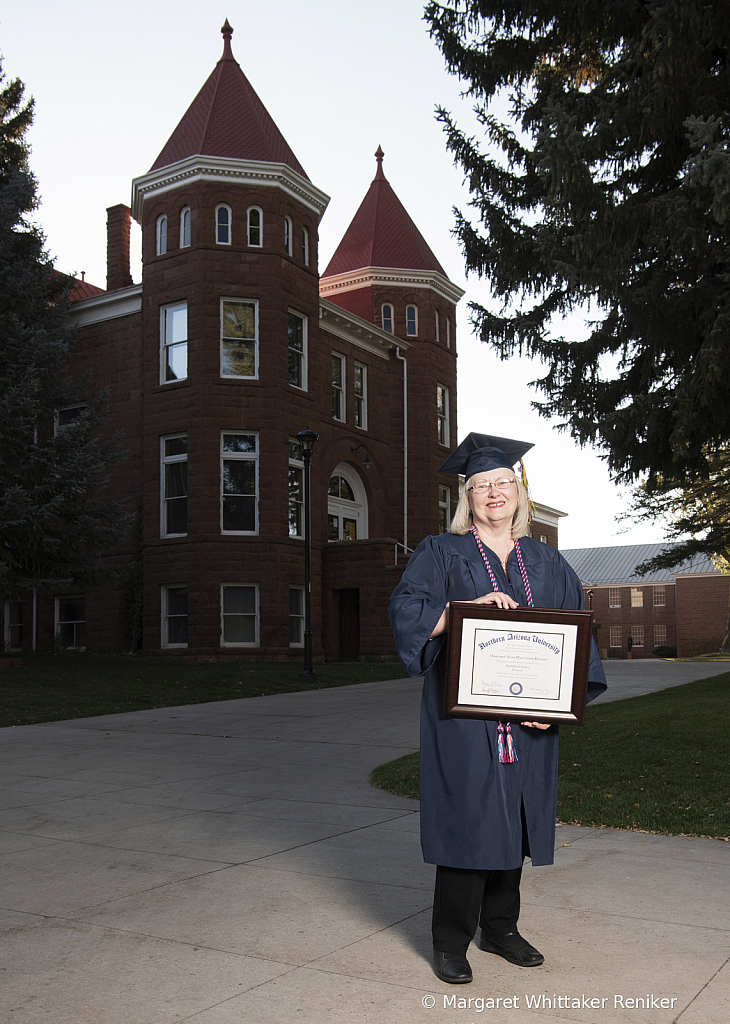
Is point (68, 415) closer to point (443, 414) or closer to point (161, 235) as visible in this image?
point (161, 235)

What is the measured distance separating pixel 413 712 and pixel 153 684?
586cm

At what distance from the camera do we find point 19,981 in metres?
3.66

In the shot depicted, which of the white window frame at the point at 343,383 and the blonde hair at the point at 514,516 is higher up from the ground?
the white window frame at the point at 343,383

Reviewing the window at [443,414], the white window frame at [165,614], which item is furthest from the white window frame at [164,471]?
the window at [443,414]

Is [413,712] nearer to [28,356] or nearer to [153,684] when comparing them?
[153,684]

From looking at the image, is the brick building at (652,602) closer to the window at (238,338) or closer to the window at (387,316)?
the window at (387,316)

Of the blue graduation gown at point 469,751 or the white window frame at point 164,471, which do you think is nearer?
the blue graduation gown at point 469,751

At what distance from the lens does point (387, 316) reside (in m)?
32.9

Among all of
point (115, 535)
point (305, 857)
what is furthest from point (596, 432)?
point (115, 535)

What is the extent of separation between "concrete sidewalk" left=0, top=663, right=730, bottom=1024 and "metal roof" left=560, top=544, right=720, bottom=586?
63903 millimetres

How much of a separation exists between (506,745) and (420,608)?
63cm

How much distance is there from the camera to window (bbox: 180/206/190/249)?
1008 inches

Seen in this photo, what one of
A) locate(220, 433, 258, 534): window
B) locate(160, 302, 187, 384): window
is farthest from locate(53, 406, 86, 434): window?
locate(220, 433, 258, 534): window

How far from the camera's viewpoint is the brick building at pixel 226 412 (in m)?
24.7
